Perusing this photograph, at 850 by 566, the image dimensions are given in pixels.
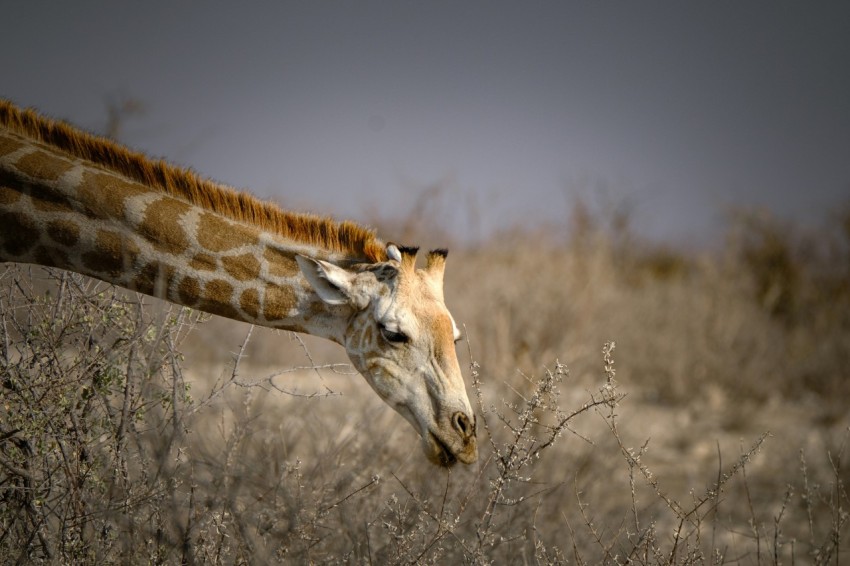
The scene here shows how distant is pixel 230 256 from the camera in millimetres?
3623

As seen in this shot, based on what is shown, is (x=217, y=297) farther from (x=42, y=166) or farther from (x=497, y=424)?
(x=497, y=424)

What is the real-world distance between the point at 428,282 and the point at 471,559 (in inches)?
60.8

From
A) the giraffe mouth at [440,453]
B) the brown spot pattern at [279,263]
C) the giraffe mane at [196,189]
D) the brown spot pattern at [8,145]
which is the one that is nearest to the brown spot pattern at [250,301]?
the brown spot pattern at [279,263]

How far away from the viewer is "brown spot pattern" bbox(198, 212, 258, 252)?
11.8 feet

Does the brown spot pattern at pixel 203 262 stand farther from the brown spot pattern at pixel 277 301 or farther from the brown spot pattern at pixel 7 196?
the brown spot pattern at pixel 7 196

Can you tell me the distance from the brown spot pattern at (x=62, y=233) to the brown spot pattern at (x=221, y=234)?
59 cm

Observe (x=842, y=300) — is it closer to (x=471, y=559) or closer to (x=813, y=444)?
(x=813, y=444)

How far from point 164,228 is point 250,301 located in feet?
1.83

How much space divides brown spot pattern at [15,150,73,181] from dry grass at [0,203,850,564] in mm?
470

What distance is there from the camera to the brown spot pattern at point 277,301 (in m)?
3.66

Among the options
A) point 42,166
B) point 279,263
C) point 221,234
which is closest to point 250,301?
point 279,263

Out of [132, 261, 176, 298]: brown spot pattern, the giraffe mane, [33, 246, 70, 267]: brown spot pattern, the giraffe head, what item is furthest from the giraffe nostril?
[33, 246, 70, 267]: brown spot pattern

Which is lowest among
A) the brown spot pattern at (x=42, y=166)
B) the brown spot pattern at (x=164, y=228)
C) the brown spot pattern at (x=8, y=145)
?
the brown spot pattern at (x=164, y=228)

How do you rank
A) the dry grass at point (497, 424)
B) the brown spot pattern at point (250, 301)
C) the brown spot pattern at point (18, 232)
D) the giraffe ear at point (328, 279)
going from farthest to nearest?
the brown spot pattern at point (250, 301)
the giraffe ear at point (328, 279)
the brown spot pattern at point (18, 232)
the dry grass at point (497, 424)
